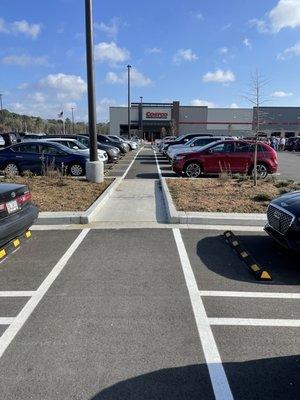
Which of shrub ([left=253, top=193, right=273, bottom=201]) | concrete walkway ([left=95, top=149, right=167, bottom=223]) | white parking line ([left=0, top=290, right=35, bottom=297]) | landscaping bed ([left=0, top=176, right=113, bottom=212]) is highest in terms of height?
shrub ([left=253, top=193, right=273, bottom=201])

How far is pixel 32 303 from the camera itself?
187 inches

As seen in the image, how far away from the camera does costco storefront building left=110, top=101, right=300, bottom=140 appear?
7712 cm

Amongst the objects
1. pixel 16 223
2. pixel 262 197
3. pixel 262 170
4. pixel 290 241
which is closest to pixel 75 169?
pixel 262 170

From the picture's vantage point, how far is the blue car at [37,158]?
1570cm

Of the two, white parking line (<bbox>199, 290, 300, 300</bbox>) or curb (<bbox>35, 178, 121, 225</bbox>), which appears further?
curb (<bbox>35, 178, 121, 225</bbox>)

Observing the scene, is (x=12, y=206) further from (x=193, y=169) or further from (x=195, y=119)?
(x=195, y=119)

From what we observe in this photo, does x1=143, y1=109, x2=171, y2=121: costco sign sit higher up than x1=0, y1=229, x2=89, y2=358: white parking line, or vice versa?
x1=143, y1=109, x2=171, y2=121: costco sign

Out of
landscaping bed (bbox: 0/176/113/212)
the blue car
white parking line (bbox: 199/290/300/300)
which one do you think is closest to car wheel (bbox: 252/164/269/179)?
landscaping bed (bbox: 0/176/113/212)

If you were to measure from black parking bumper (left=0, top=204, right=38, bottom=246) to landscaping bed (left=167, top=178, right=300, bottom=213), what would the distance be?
3795 millimetres

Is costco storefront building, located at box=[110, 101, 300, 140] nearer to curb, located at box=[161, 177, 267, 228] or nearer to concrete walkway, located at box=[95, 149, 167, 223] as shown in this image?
concrete walkway, located at box=[95, 149, 167, 223]

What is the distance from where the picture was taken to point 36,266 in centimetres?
599

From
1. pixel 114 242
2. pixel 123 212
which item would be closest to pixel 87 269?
pixel 114 242

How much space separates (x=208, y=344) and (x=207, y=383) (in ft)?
2.00

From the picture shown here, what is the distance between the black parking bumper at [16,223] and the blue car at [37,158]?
9.21 meters
